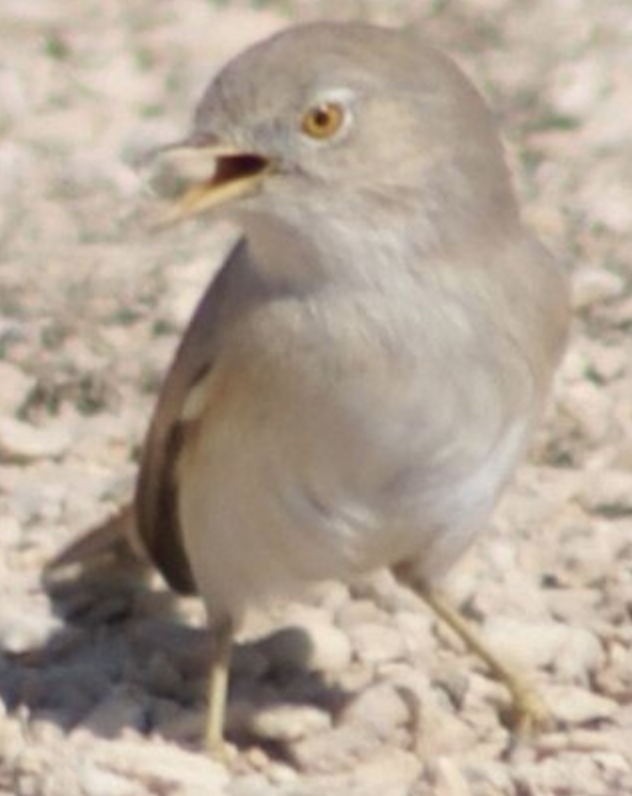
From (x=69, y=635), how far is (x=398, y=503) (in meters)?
1.07

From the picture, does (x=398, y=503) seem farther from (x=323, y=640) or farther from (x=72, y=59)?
(x=72, y=59)

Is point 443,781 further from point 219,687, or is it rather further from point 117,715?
point 117,715

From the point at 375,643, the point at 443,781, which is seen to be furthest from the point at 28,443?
the point at 443,781

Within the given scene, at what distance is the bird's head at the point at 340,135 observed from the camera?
7.65 m

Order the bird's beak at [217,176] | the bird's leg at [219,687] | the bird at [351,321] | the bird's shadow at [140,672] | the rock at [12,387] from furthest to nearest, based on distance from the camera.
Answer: the rock at [12,387], the bird's shadow at [140,672], the bird's leg at [219,687], the bird at [351,321], the bird's beak at [217,176]

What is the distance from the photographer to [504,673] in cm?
838

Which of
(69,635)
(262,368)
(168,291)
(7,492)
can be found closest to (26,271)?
(168,291)

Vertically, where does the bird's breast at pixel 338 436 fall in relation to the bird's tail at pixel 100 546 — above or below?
above

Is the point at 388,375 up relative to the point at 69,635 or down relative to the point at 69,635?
up

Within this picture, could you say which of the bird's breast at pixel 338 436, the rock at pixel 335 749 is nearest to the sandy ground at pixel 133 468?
the rock at pixel 335 749

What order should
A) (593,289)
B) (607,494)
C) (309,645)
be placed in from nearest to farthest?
(309,645), (607,494), (593,289)

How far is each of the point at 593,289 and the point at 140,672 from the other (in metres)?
2.01

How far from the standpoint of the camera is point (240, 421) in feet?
25.7

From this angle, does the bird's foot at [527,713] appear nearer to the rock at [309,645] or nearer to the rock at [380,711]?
the rock at [380,711]
